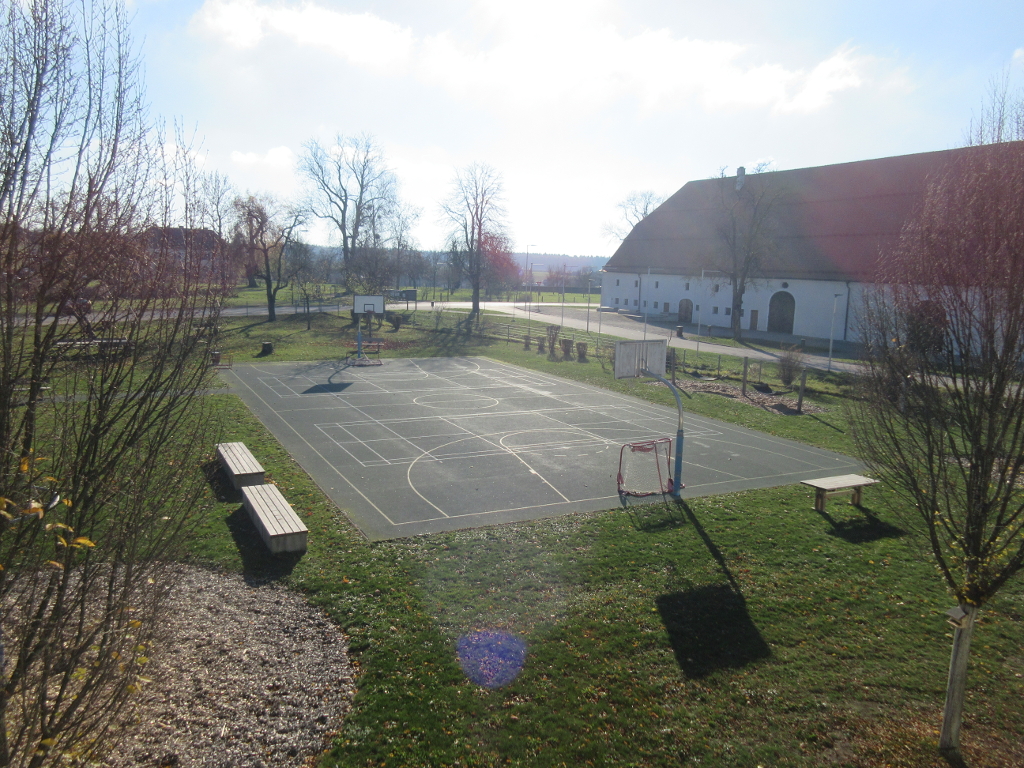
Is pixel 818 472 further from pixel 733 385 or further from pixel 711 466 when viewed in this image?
pixel 733 385

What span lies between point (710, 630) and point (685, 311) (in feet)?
168

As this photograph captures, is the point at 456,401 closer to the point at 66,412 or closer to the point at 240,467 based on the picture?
the point at 240,467

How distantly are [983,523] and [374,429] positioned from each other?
16112mm

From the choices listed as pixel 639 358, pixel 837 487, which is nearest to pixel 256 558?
pixel 639 358

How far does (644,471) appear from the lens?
53.8 feet

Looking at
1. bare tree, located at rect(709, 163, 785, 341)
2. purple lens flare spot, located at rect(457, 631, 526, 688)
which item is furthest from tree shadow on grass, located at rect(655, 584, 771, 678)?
bare tree, located at rect(709, 163, 785, 341)

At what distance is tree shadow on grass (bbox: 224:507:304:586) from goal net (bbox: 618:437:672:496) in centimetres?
697

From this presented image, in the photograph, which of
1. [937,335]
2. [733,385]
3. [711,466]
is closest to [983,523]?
[937,335]

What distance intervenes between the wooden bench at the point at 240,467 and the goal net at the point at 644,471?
7475 millimetres

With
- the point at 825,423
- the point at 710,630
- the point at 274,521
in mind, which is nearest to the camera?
the point at 710,630

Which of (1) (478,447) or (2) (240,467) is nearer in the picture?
(2) (240,467)

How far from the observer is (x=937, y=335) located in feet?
23.7

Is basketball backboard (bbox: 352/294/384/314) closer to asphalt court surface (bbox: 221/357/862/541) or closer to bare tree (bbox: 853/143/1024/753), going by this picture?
asphalt court surface (bbox: 221/357/862/541)

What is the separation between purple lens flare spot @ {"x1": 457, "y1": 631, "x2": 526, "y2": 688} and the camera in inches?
309
